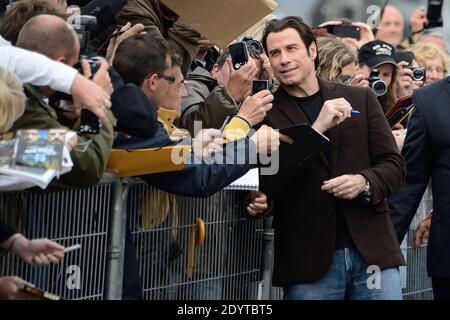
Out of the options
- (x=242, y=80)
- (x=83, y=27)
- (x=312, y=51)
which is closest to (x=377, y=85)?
(x=312, y=51)

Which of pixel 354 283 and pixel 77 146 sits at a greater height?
pixel 77 146

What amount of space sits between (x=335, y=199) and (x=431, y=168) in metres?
0.82

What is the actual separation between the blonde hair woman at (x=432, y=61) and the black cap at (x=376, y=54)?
4.88 feet

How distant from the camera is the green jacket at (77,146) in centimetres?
526

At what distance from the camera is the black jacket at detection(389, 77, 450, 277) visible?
276 inches

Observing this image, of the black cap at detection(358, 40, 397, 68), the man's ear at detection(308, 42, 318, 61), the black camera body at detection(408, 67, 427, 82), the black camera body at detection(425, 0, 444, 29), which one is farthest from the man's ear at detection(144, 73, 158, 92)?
the black camera body at detection(425, 0, 444, 29)

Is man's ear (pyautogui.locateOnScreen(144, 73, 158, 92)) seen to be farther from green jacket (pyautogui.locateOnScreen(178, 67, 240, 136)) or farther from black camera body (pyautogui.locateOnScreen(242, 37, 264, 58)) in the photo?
black camera body (pyautogui.locateOnScreen(242, 37, 264, 58))

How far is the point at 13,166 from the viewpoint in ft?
16.1

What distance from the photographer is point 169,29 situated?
796 centimetres

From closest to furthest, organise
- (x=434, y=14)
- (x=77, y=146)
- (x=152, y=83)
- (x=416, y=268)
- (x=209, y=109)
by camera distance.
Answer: (x=77, y=146)
(x=152, y=83)
(x=209, y=109)
(x=416, y=268)
(x=434, y=14)

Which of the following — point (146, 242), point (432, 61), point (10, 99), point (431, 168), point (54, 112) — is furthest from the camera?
point (432, 61)

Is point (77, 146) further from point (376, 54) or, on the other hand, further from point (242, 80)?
point (376, 54)

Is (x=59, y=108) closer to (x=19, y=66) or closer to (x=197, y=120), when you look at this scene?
(x=19, y=66)

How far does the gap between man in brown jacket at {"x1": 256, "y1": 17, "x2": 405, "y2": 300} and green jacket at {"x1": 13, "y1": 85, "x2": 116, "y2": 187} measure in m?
1.39
